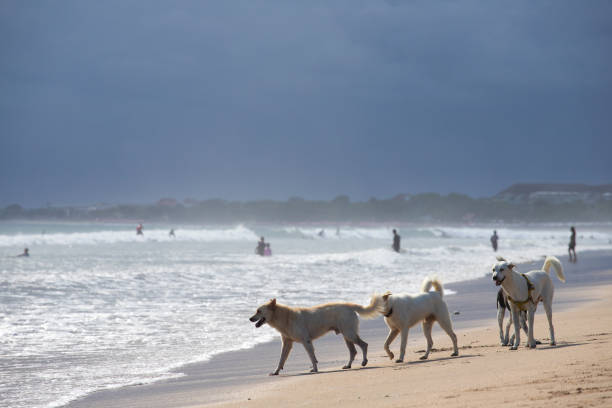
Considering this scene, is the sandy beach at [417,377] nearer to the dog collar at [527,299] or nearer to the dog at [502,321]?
the dog at [502,321]

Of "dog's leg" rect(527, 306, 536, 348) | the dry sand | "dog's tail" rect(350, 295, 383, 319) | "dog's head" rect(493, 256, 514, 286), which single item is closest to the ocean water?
the dry sand

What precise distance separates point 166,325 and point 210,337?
1.49 m

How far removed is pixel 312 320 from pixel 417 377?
188 cm

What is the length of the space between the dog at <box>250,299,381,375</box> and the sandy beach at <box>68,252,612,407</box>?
353 millimetres

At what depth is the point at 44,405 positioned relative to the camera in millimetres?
6660

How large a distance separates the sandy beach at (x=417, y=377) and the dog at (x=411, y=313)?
24 cm

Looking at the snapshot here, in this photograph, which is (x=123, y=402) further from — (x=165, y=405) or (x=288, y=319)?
(x=288, y=319)

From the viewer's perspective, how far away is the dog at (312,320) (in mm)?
Result: 8250

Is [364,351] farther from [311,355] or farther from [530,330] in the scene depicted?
[530,330]

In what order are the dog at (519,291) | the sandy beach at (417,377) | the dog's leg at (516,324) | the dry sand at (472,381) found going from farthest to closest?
the dog's leg at (516,324) < the dog at (519,291) < the sandy beach at (417,377) < the dry sand at (472,381)

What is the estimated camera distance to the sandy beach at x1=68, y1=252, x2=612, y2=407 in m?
5.43

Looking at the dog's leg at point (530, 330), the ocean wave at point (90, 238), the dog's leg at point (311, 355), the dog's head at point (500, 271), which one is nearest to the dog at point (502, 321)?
the dog's leg at point (530, 330)

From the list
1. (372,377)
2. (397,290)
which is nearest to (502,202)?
(397,290)

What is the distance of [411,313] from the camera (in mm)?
8328
